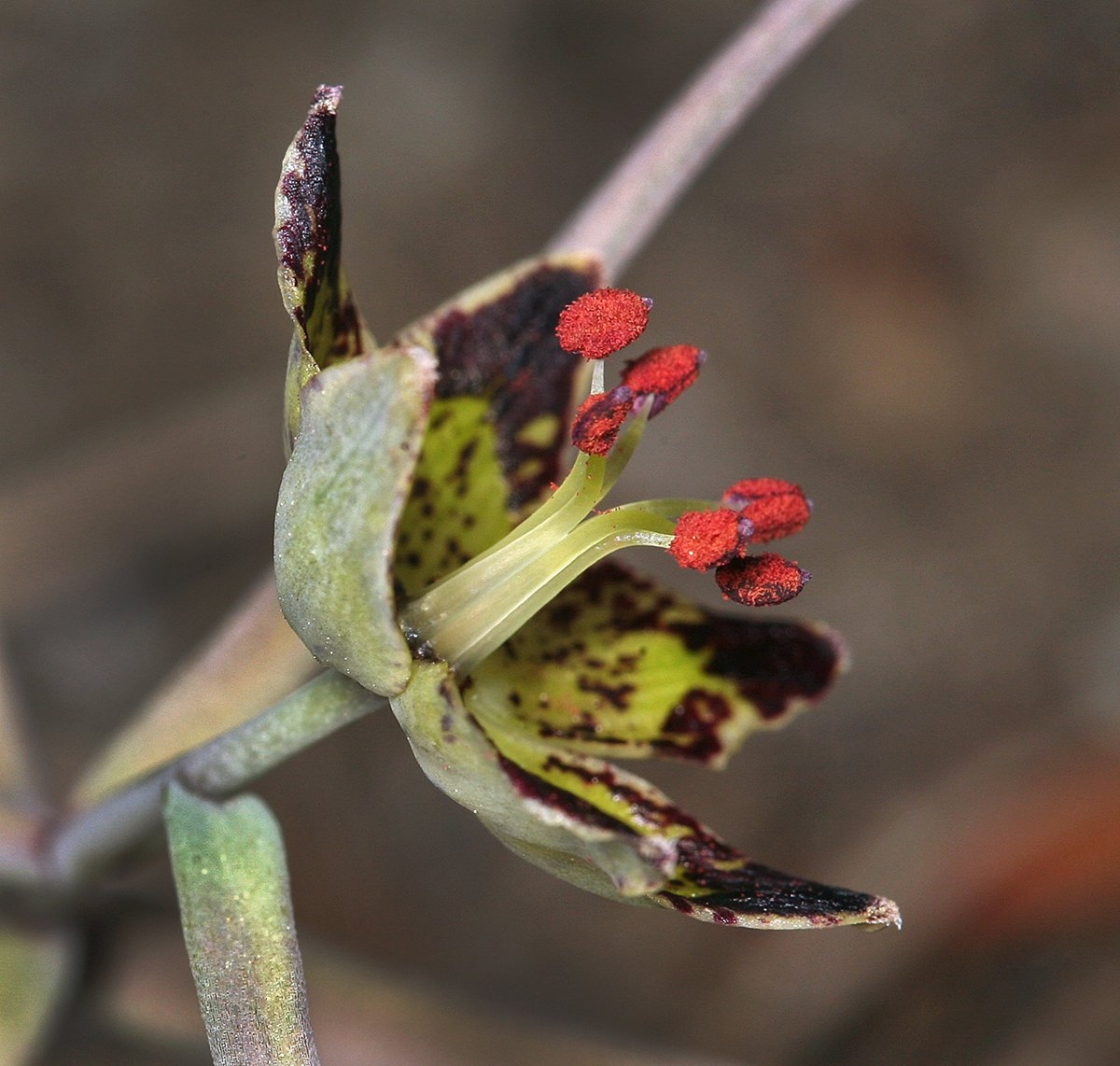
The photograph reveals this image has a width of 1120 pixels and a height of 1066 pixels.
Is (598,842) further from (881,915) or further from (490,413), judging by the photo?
(490,413)

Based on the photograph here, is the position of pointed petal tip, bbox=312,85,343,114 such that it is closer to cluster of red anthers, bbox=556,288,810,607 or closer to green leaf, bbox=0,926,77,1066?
cluster of red anthers, bbox=556,288,810,607

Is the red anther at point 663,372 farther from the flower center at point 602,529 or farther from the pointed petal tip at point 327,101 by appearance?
the pointed petal tip at point 327,101

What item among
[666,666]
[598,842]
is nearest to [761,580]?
[666,666]

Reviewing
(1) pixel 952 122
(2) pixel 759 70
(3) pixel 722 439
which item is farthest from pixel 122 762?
(1) pixel 952 122

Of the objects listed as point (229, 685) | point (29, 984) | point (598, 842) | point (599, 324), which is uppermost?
point (599, 324)

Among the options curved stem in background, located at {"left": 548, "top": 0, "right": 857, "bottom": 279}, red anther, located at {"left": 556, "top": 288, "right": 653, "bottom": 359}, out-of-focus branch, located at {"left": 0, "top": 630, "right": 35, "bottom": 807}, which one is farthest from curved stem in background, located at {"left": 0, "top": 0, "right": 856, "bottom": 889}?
red anther, located at {"left": 556, "top": 288, "right": 653, "bottom": 359}

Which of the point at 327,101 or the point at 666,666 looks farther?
the point at 666,666

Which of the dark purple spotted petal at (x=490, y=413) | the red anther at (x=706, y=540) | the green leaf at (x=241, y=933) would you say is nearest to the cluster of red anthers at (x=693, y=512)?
the red anther at (x=706, y=540)
